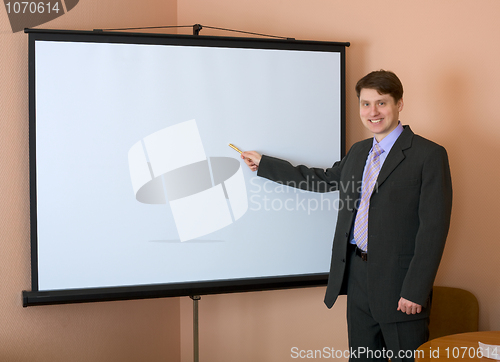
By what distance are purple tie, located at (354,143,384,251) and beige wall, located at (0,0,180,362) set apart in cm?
132

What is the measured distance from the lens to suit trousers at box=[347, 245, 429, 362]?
5.38 ft

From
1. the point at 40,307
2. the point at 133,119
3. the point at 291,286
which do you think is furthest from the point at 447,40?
the point at 40,307

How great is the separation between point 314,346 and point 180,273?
109cm

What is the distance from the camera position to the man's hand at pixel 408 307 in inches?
62.5

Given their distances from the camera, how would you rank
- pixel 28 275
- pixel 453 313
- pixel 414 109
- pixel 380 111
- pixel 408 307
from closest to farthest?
pixel 408 307, pixel 380 111, pixel 28 275, pixel 453 313, pixel 414 109

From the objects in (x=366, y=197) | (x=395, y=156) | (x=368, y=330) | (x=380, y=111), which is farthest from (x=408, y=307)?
(x=380, y=111)

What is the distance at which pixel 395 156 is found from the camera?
1662 millimetres

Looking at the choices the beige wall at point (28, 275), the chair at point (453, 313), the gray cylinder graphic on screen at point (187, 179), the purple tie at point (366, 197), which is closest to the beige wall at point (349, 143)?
the beige wall at point (28, 275)

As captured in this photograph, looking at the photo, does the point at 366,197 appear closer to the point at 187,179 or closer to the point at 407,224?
the point at 407,224

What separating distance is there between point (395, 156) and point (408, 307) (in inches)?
23.2

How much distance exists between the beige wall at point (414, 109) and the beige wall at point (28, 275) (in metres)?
0.47

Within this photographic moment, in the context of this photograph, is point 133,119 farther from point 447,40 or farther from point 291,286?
point 447,40

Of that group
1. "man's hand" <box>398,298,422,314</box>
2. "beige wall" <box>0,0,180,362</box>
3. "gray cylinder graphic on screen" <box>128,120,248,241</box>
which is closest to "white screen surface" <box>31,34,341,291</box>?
"gray cylinder graphic on screen" <box>128,120,248,241</box>

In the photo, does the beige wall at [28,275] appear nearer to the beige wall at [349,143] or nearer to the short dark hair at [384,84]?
the beige wall at [349,143]
